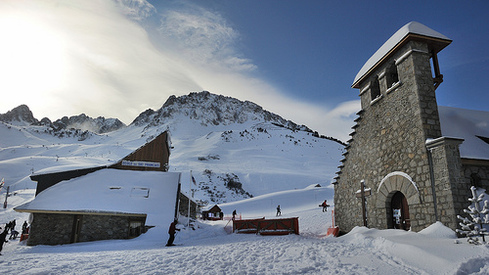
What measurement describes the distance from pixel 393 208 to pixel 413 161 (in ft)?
7.67

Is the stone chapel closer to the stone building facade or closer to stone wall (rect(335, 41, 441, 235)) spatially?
stone wall (rect(335, 41, 441, 235))

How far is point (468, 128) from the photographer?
38.2 ft

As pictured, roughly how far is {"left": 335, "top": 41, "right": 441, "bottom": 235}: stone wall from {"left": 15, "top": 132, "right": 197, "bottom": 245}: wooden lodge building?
37.8 feet

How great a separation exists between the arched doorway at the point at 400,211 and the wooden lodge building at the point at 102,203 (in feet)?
41.8

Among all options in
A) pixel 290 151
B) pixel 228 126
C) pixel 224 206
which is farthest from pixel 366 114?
pixel 228 126

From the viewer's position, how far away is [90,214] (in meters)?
17.3

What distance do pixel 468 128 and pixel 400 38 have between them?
4.54 m

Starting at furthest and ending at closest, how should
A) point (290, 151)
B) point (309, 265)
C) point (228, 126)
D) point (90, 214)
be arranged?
point (228, 126) < point (290, 151) < point (90, 214) < point (309, 265)

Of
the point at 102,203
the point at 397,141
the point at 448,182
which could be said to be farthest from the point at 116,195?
the point at 448,182

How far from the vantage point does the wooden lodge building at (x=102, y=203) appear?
17141 mm

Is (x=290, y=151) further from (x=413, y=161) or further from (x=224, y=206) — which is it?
(x=413, y=161)

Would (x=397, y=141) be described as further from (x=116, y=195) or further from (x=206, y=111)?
(x=206, y=111)

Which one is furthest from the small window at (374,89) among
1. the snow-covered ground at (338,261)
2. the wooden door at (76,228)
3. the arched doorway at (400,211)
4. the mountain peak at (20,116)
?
the mountain peak at (20,116)

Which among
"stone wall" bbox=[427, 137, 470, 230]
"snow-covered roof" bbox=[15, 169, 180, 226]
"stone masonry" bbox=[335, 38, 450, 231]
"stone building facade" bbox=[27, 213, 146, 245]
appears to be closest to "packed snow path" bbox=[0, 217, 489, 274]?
"stone wall" bbox=[427, 137, 470, 230]
